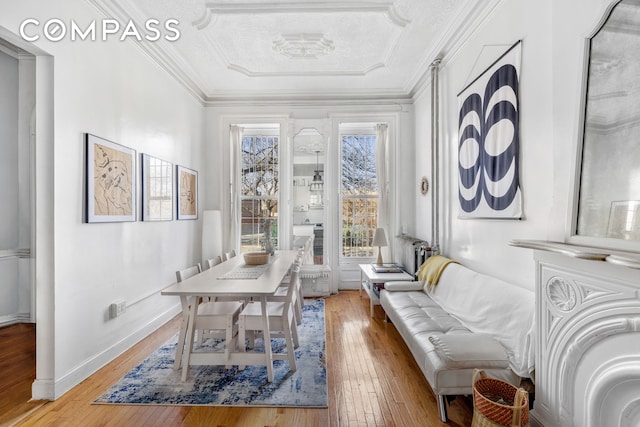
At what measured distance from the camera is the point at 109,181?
2.72 m

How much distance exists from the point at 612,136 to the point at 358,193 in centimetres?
396

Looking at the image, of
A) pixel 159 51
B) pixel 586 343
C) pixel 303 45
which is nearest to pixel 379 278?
pixel 586 343

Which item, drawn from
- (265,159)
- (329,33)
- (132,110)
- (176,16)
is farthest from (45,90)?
(265,159)

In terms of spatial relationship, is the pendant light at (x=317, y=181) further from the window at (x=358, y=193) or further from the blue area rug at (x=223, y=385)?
the blue area rug at (x=223, y=385)

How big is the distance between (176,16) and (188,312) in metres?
2.81

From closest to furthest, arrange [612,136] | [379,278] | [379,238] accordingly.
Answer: [612,136] → [379,278] → [379,238]

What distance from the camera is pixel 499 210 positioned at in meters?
2.48

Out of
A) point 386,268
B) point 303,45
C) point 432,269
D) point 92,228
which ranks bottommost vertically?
point 386,268

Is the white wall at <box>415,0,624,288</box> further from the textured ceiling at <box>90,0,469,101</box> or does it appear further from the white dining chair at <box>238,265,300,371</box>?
the white dining chair at <box>238,265,300,371</box>

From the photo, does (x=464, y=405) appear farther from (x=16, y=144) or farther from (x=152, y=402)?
(x=16, y=144)

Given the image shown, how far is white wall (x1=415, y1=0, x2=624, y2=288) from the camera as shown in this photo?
5.08ft

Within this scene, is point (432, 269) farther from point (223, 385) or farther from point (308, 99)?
point (308, 99)

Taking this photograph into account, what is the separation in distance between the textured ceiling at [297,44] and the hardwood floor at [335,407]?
10.1 feet

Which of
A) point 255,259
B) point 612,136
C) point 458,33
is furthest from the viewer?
point 255,259
